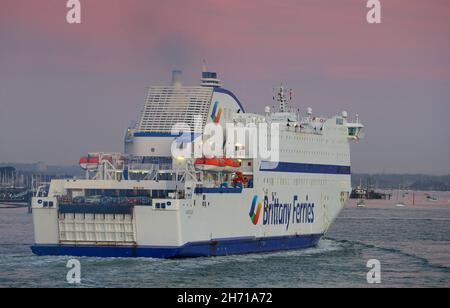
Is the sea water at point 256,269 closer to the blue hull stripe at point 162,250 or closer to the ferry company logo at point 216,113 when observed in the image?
the blue hull stripe at point 162,250

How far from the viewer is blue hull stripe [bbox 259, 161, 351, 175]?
53.8 m

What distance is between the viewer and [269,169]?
176 ft

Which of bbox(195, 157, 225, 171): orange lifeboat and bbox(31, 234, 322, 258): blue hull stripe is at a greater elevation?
bbox(195, 157, 225, 171): orange lifeboat

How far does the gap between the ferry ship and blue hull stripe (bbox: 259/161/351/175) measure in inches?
2.0

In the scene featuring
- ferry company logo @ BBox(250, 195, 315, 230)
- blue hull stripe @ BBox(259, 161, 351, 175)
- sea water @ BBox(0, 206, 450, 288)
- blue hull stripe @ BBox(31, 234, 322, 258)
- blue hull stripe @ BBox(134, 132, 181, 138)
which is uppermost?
blue hull stripe @ BBox(134, 132, 181, 138)

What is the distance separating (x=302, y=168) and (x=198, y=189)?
10701mm

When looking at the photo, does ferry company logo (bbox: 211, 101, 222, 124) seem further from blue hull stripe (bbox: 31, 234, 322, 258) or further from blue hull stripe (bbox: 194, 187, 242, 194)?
blue hull stripe (bbox: 31, 234, 322, 258)

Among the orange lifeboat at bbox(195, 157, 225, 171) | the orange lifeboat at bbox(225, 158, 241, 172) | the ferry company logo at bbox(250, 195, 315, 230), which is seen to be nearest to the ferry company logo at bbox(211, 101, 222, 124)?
the orange lifeboat at bbox(225, 158, 241, 172)

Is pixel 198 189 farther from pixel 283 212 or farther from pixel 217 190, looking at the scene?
pixel 283 212

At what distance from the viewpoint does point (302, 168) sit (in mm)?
57062

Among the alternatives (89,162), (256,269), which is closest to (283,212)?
(256,269)

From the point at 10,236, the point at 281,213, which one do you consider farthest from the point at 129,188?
the point at 10,236

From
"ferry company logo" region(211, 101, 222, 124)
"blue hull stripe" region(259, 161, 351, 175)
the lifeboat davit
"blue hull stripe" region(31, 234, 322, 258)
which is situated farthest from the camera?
"blue hull stripe" region(259, 161, 351, 175)

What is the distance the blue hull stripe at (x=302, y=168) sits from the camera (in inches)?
2116
